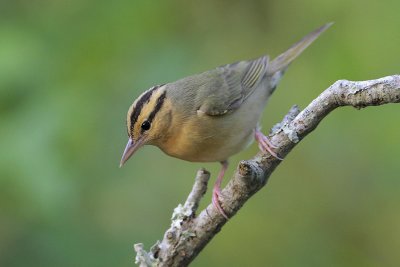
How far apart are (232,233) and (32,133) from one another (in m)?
Result: 2.09

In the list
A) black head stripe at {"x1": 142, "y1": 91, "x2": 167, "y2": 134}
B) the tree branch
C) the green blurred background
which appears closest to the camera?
the tree branch

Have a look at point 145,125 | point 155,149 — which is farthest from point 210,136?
point 155,149

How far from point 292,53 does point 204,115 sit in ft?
3.51

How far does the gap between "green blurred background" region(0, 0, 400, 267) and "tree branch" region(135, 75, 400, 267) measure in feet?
3.92

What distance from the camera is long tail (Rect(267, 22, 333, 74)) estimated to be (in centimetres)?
541

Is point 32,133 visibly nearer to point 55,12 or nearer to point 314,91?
point 55,12

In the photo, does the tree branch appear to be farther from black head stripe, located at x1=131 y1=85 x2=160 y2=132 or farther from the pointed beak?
black head stripe, located at x1=131 y1=85 x2=160 y2=132

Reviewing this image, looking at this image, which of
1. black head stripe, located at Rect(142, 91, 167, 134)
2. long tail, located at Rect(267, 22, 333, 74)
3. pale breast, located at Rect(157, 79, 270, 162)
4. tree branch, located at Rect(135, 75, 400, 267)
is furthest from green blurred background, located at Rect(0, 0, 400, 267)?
tree branch, located at Rect(135, 75, 400, 267)

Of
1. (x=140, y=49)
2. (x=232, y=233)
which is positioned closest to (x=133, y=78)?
(x=140, y=49)

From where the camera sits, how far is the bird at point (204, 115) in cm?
472

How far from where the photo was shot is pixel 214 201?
337cm

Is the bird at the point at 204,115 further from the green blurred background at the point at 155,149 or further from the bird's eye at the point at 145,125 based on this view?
the green blurred background at the point at 155,149

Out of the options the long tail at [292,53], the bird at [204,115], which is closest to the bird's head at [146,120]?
the bird at [204,115]

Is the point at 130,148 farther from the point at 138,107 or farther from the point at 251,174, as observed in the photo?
the point at 251,174
